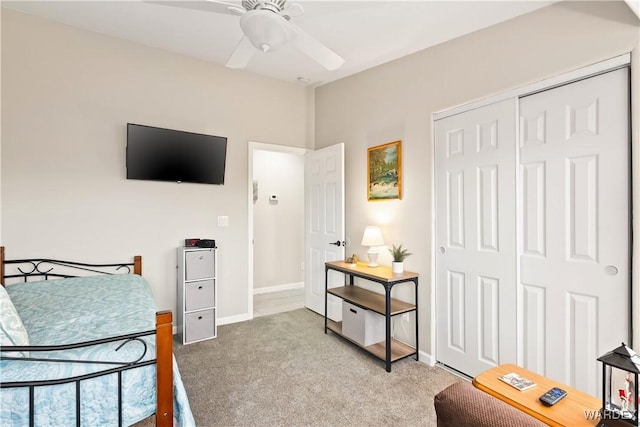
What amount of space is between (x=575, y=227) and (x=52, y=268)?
4.04 m

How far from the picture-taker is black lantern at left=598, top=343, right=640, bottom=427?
945mm

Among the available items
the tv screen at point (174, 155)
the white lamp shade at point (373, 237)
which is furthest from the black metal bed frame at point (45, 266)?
the white lamp shade at point (373, 237)

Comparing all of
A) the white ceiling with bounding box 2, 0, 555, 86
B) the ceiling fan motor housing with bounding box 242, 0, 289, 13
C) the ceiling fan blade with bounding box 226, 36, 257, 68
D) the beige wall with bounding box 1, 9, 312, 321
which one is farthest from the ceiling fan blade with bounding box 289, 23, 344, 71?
the beige wall with bounding box 1, 9, 312, 321

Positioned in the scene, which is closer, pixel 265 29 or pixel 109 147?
pixel 265 29

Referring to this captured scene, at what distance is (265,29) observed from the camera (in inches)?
66.4

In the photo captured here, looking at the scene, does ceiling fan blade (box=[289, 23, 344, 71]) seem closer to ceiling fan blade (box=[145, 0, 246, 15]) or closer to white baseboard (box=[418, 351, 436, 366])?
ceiling fan blade (box=[145, 0, 246, 15])

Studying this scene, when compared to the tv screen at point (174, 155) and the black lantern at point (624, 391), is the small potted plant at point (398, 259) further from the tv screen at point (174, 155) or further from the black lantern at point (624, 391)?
the tv screen at point (174, 155)

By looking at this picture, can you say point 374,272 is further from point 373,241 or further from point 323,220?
point 323,220

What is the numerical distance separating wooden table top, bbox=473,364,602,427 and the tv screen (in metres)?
3.02

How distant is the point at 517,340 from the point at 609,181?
1186 millimetres

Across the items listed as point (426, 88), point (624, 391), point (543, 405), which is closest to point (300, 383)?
point (543, 405)

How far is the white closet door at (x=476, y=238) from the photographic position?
2.23m

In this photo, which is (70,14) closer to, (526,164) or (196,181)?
(196,181)

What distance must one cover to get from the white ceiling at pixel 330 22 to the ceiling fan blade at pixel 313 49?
1.69ft
